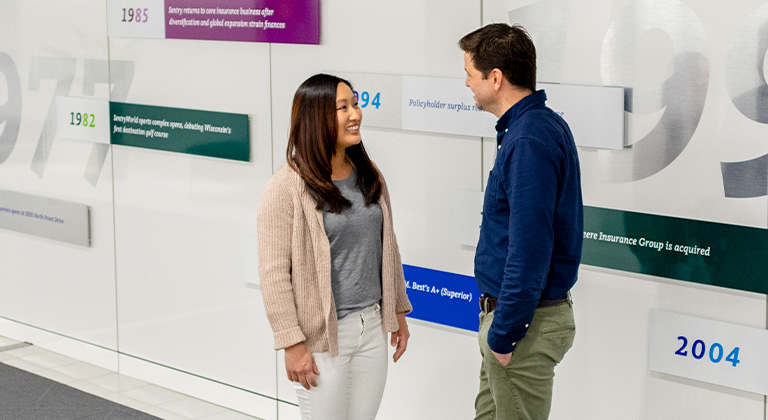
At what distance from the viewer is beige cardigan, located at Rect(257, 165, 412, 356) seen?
2969mm

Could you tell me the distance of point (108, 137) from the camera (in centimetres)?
548

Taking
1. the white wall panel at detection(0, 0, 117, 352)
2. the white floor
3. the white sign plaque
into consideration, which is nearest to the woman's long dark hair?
the white sign plaque

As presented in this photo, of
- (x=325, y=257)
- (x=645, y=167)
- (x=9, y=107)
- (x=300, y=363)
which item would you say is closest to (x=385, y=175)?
(x=645, y=167)

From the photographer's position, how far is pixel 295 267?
300cm

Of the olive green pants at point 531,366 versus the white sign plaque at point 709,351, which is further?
the white sign plaque at point 709,351

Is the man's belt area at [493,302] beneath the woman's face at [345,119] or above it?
beneath

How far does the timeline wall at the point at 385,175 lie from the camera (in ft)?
11.0

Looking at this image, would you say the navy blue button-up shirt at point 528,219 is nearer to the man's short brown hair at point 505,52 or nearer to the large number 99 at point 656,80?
the man's short brown hair at point 505,52

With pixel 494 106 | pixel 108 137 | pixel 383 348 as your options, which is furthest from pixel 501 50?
pixel 108 137

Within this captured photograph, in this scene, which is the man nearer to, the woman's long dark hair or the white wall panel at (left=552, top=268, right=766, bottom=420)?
the woman's long dark hair

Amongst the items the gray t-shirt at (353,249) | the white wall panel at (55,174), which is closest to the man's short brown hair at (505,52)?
the gray t-shirt at (353,249)

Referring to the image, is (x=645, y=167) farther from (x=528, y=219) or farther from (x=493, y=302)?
(x=528, y=219)

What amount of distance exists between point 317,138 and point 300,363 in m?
0.69

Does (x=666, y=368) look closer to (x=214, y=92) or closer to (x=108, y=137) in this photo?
(x=214, y=92)
